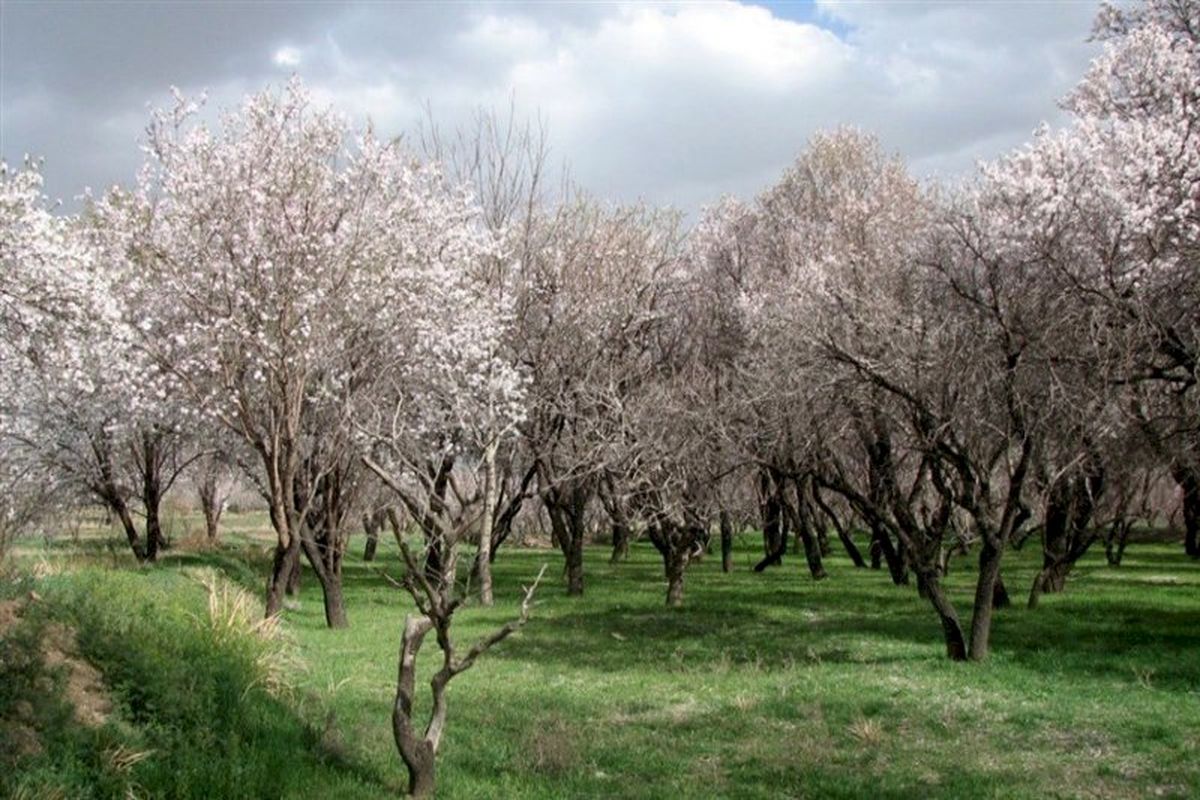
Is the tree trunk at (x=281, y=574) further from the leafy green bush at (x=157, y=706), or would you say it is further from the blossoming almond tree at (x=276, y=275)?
the leafy green bush at (x=157, y=706)

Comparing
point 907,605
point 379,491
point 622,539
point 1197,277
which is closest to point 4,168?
point 379,491

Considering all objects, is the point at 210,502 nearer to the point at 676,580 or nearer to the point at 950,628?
the point at 676,580

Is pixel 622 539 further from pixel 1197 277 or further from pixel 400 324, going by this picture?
pixel 1197 277

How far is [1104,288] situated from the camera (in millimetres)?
16469

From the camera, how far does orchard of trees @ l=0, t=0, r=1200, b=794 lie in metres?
16.2

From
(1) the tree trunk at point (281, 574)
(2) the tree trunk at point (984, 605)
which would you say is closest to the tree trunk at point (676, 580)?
(2) the tree trunk at point (984, 605)

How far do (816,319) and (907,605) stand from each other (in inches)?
382

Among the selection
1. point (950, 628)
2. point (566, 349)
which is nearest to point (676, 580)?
point (566, 349)

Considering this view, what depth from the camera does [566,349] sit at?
95.6 ft

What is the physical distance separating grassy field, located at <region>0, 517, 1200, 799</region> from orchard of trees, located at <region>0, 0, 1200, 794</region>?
3.95ft

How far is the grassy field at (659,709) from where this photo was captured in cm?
928

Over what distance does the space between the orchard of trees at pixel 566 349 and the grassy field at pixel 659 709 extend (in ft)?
3.95

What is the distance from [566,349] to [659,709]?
16023mm

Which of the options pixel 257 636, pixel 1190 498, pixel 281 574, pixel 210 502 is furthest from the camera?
pixel 210 502
